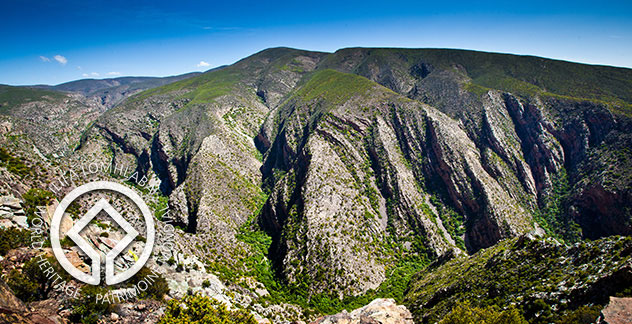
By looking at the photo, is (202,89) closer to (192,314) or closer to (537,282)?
(192,314)

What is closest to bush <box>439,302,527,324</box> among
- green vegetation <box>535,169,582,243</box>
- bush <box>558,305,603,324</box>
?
bush <box>558,305,603,324</box>

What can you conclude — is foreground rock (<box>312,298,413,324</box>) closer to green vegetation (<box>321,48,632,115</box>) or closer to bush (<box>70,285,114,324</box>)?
bush (<box>70,285,114,324</box>)

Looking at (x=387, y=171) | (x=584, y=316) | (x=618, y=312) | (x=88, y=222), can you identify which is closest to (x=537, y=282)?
(x=584, y=316)

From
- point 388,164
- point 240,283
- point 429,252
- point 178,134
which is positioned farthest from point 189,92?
point 429,252

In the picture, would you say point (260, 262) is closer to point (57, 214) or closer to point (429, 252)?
point (429, 252)

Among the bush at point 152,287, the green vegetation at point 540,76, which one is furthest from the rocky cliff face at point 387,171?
the bush at point 152,287

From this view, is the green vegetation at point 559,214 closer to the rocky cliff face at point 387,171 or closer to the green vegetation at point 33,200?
the rocky cliff face at point 387,171
